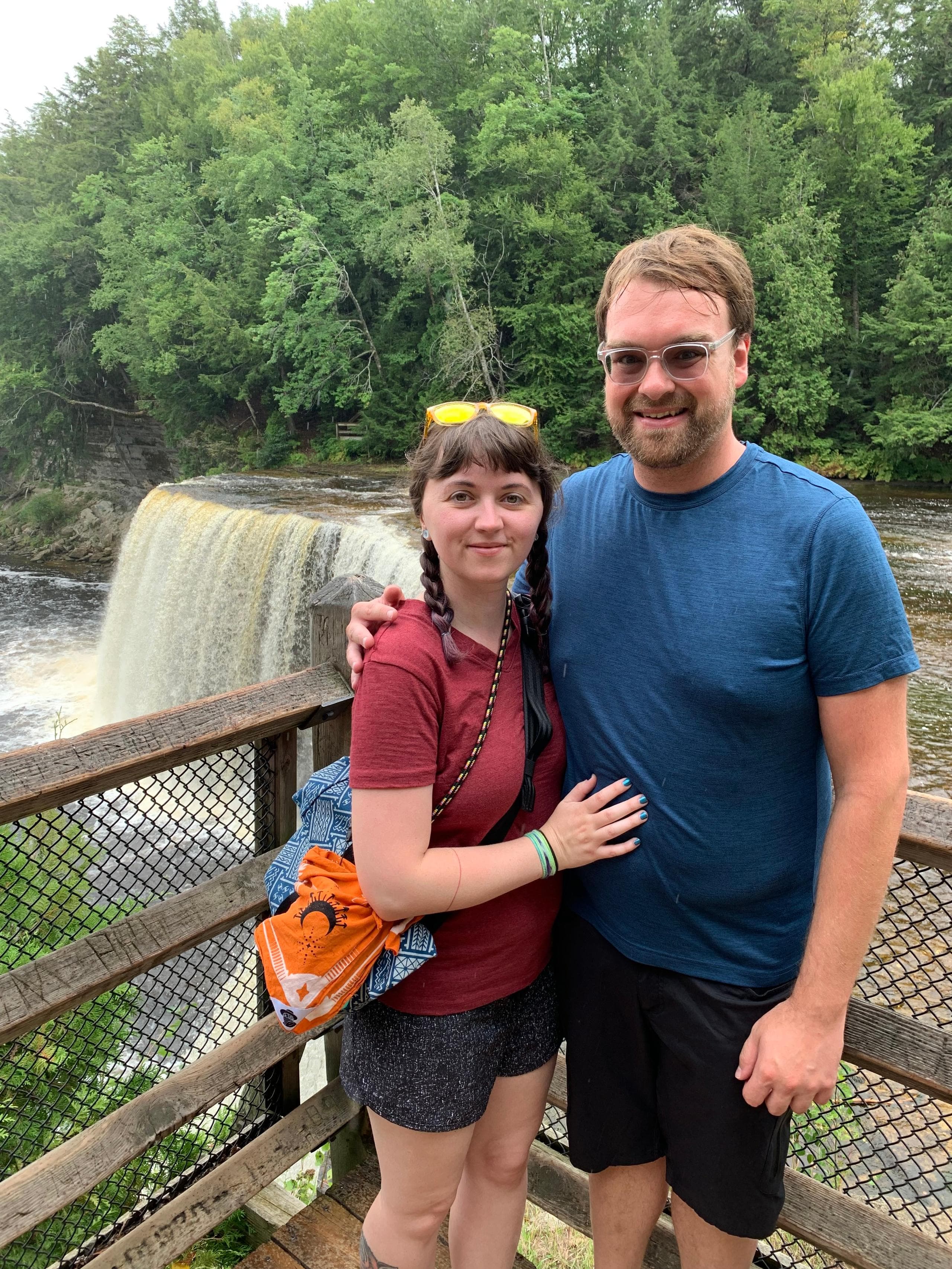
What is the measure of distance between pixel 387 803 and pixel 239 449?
25.0 metres

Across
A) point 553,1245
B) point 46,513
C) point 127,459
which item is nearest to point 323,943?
point 553,1245

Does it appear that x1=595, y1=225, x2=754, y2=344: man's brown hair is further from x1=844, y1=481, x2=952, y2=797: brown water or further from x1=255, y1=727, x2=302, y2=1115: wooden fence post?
x1=844, y1=481, x2=952, y2=797: brown water

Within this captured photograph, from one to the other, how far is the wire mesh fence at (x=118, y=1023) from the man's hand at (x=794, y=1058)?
3.49 feet

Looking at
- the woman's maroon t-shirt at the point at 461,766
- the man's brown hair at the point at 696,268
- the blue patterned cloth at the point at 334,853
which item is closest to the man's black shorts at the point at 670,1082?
the woman's maroon t-shirt at the point at 461,766

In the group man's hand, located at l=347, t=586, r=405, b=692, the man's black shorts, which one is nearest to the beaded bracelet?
the man's black shorts

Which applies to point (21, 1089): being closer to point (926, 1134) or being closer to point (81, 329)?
point (926, 1134)

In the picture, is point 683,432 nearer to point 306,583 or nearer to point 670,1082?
point 670,1082

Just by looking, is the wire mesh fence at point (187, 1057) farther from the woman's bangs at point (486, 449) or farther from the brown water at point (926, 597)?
the brown water at point (926, 597)

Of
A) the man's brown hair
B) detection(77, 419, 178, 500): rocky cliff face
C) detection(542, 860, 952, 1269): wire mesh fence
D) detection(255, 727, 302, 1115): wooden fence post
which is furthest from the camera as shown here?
detection(77, 419, 178, 500): rocky cliff face

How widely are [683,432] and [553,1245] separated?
Result: 2690mm

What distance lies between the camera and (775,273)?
17266 millimetres

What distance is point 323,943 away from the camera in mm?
1331

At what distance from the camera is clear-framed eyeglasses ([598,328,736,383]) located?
1.37m

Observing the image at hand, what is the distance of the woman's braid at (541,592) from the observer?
1513mm
